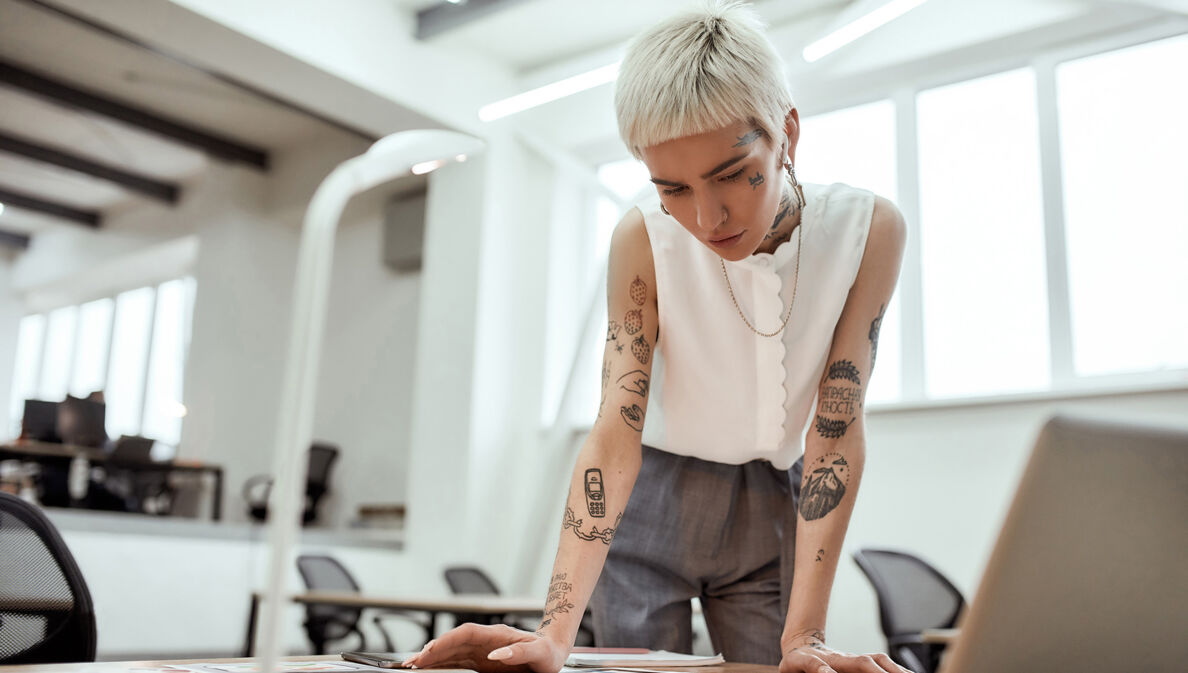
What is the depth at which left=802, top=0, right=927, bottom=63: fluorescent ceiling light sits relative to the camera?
478 cm

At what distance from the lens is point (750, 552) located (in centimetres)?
129

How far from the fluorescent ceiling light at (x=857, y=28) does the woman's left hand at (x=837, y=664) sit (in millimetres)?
4458

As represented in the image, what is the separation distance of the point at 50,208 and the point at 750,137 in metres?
10.1

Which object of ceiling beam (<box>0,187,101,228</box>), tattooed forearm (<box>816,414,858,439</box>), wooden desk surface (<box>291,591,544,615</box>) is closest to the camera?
tattooed forearm (<box>816,414,858,439</box>)

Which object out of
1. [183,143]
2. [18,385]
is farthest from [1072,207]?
[18,385]

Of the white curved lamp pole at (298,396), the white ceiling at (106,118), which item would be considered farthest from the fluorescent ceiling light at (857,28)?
the white curved lamp pole at (298,396)

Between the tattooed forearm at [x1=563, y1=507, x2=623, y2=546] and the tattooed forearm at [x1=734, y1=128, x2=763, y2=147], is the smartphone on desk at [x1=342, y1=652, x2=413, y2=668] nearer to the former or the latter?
the tattooed forearm at [x1=563, y1=507, x2=623, y2=546]

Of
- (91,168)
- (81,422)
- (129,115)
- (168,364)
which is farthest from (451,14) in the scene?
(168,364)

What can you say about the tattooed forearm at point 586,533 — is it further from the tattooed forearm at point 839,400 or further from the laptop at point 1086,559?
the laptop at point 1086,559

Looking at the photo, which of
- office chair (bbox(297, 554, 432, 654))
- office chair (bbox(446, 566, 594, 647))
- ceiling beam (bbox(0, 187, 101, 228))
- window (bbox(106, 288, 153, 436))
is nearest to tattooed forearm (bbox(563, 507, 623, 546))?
office chair (bbox(297, 554, 432, 654))

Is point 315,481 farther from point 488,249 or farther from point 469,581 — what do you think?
point 469,581

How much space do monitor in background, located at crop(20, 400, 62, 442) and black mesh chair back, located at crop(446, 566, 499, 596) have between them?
3.79 meters

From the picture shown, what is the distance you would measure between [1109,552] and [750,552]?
779 millimetres

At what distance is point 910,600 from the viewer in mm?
3736
